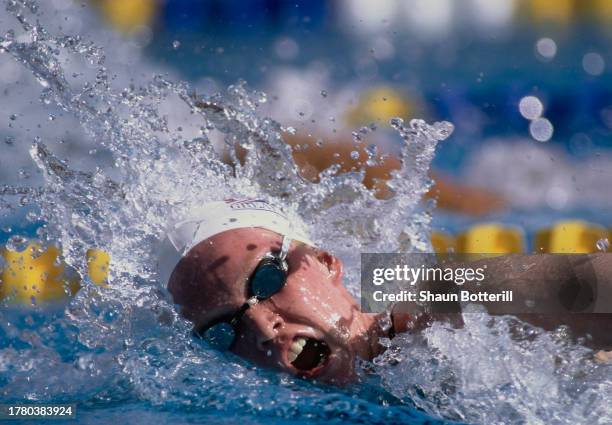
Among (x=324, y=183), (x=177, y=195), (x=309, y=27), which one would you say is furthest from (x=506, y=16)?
(x=177, y=195)

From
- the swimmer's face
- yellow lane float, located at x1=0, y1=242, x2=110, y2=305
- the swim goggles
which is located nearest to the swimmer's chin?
the swimmer's face

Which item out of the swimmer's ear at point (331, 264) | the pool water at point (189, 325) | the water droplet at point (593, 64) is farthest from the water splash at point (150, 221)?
the water droplet at point (593, 64)

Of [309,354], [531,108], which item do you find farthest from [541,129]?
[309,354]

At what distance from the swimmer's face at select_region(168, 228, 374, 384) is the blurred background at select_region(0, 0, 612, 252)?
359cm

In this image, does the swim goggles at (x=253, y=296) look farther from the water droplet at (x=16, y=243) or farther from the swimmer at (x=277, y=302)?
the water droplet at (x=16, y=243)

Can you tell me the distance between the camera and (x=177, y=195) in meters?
2.49

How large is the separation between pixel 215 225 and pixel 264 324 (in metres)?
0.37

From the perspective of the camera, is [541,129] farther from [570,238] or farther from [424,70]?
[570,238]

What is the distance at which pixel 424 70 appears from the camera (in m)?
6.37

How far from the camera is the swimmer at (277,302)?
1.85 m

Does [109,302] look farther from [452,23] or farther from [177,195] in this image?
[452,23]

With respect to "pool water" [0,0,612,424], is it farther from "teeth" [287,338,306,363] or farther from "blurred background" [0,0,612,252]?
"blurred background" [0,0,612,252]

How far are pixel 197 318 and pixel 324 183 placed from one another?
103cm

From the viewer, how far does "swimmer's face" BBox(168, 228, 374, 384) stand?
1.85m
